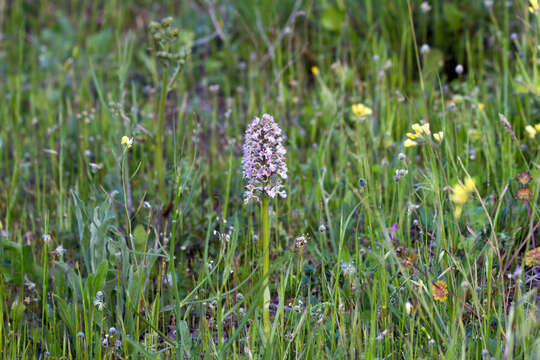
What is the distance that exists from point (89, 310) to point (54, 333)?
12 centimetres

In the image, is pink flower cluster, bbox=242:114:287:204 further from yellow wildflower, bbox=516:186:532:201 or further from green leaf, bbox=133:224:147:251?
yellow wildflower, bbox=516:186:532:201

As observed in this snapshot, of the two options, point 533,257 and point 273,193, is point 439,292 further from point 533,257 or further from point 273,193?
point 273,193

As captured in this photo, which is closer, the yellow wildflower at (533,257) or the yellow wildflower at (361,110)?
the yellow wildflower at (533,257)

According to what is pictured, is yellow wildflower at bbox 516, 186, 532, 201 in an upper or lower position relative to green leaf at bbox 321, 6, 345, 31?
lower

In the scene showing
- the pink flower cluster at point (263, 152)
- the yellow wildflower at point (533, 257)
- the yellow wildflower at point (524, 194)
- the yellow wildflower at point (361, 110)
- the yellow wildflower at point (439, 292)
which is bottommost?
the yellow wildflower at point (439, 292)

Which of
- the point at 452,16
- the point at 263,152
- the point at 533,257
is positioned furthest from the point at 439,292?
the point at 452,16

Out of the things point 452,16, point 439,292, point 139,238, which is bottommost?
point 439,292

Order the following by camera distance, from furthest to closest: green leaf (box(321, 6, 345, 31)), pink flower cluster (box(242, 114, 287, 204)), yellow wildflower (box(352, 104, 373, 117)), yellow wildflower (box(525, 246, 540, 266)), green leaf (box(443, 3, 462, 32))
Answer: green leaf (box(321, 6, 345, 31)), green leaf (box(443, 3, 462, 32)), yellow wildflower (box(352, 104, 373, 117)), yellow wildflower (box(525, 246, 540, 266)), pink flower cluster (box(242, 114, 287, 204))

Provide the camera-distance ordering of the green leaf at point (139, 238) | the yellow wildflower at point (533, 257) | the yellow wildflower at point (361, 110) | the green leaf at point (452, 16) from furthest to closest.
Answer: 1. the green leaf at point (452, 16)
2. the yellow wildflower at point (361, 110)
3. the green leaf at point (139, 238)
4. the yellow wildflower at point (533, 257)

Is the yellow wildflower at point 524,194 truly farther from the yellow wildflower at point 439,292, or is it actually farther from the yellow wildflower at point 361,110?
the yellow wildflower at point 361,110

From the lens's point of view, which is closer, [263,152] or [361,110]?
[263,152]

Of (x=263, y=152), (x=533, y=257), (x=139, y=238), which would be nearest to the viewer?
(x=263, y=152)

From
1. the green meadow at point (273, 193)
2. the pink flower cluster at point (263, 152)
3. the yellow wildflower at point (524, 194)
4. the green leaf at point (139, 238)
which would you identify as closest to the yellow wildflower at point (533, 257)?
the green meadow at point (273, 193)

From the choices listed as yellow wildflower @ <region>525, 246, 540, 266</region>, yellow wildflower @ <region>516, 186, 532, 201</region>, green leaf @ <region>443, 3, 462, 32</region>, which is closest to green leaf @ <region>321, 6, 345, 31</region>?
green leaf @ <region>443, 3, 462, 32</region>
